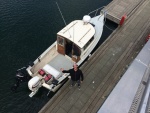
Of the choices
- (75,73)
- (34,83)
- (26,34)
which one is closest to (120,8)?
(26,34)

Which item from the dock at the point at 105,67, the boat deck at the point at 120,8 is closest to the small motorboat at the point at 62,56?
the dock at the point at 105,67

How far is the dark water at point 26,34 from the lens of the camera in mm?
14664

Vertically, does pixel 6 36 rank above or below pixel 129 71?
below

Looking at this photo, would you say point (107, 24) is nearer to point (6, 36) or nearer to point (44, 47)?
point (44, 47)

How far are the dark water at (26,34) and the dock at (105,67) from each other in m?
2.00

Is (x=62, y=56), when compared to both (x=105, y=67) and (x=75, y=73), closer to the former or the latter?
(x=105, y=67)

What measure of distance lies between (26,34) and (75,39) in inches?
273

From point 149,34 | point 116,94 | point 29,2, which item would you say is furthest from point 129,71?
point 29,2

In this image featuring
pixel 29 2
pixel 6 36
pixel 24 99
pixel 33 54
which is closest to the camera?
pixel 24 99

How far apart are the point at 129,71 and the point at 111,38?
7.10 m

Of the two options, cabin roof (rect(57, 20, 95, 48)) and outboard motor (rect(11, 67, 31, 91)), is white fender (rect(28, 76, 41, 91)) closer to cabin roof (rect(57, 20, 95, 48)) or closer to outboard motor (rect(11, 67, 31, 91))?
outboard motor (rect(11, 67, 31, 91))

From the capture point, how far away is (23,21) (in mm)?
21312

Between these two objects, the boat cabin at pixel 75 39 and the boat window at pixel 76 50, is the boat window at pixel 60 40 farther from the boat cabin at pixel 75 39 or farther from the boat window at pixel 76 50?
the boat window at pixel 76 50

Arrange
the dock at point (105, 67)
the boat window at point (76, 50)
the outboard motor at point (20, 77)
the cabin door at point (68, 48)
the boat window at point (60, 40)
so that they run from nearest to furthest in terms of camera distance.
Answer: the dock at point (105, 67) < the outboard motor at point (20, 77) < the boat window at point (76, 50) < the boat window at point (60, 40) < the cabin door at point (68, 48)
